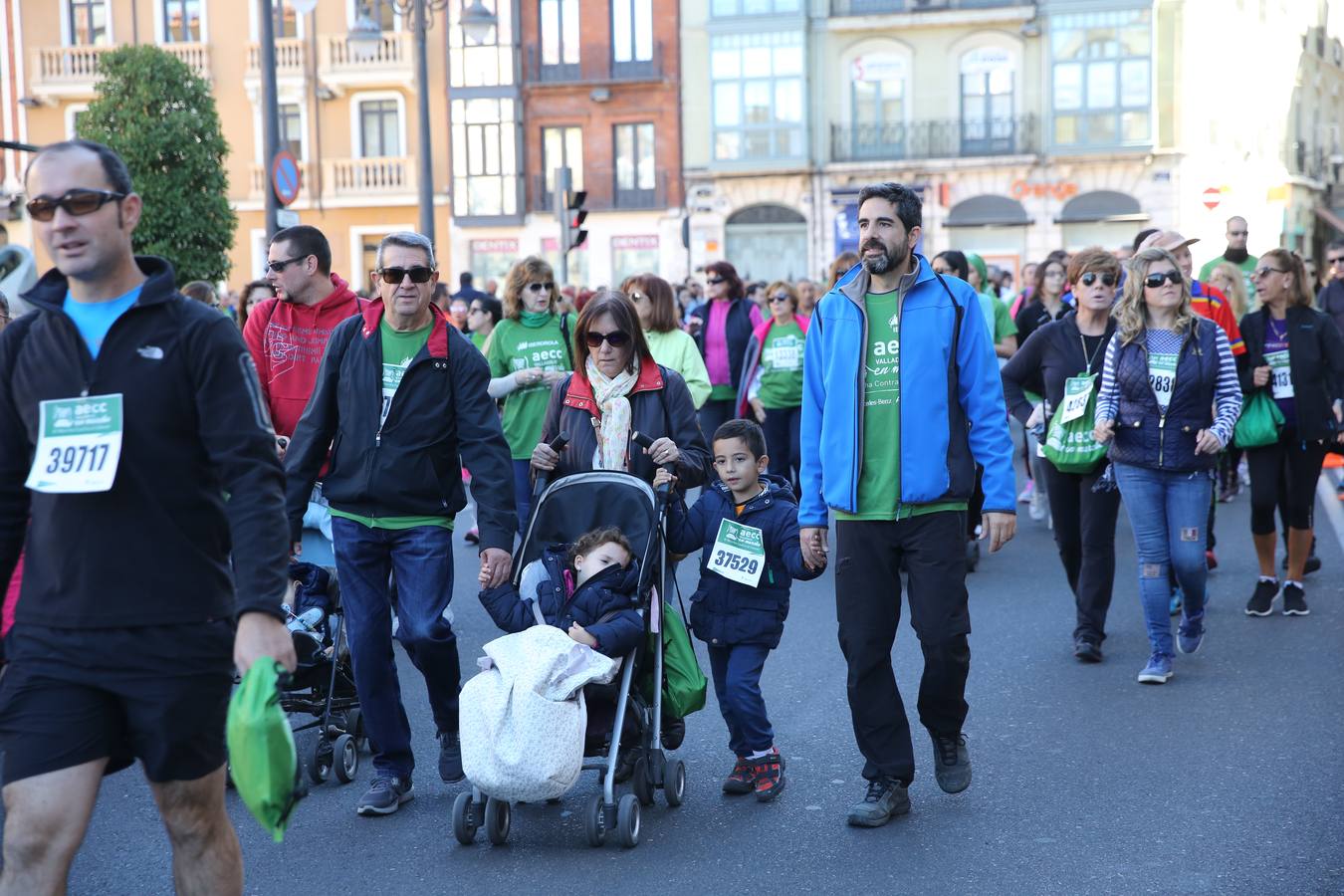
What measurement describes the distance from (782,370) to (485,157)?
104 feet

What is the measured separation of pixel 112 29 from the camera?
140 feet

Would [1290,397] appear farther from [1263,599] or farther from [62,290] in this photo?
[62,290]

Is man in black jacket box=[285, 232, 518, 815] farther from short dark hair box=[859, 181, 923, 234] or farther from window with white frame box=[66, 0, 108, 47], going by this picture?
window with white frame box=[66, 0, 108, 47]

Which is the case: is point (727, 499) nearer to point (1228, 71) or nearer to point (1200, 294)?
point (1200, 294)

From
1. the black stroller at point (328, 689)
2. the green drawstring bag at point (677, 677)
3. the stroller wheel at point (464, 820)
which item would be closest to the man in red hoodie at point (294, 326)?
the black stroller at point (328, 689)

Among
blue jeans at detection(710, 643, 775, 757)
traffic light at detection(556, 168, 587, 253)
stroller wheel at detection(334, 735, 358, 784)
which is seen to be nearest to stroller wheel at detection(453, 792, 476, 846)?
stroller wheel at detection(334, 735, 358, 784)

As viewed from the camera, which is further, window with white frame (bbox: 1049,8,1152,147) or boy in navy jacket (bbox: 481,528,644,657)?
window with white frame (bbox: 1049,8,1152,147)

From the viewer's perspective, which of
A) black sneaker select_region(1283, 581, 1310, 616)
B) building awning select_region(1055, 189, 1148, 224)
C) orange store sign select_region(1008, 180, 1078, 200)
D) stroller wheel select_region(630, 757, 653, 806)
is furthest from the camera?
orange store sign select_region(1008, 180, 1078, 200)

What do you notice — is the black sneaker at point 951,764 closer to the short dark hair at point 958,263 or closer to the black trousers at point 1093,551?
the black trousers at point 1093,551

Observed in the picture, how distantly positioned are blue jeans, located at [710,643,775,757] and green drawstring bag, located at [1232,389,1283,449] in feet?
13.5

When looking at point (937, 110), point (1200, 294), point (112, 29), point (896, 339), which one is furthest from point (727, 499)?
point (112, 29)

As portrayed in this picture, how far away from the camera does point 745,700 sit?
5949mm

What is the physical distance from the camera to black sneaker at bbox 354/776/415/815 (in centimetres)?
579

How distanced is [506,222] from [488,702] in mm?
38036
